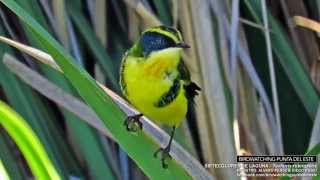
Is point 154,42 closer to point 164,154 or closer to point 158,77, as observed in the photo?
point 158,77

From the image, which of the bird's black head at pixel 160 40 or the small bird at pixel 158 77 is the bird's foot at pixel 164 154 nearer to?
the small bird at pixel 158 77

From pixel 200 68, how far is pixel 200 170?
0.23m

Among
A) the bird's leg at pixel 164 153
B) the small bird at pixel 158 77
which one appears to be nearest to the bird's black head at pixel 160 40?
the small bird at pixel 158 77

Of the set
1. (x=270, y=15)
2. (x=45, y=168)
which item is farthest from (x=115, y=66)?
(x=45, y=168)

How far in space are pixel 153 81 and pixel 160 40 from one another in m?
0.05

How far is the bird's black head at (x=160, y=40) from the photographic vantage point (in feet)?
2.71

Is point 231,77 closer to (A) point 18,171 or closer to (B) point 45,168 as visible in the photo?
(A) point 18,171

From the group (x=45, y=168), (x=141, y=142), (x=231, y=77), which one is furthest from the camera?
(x=231, y=77)

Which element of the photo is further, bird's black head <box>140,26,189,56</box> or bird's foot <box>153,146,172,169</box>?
bird's black head <box>140,26,189,56</box>

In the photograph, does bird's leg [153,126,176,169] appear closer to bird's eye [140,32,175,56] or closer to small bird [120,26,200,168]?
small bird [120,26,200,168]

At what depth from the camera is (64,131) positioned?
114cm

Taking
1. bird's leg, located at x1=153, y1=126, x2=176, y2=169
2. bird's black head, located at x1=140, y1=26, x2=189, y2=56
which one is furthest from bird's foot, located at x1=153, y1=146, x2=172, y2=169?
bird's black head, located at x1=140, y1=26, x2=189, y2=56

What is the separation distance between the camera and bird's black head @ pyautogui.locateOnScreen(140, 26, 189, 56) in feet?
2.71

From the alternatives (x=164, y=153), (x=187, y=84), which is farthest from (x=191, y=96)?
(x=164, y=153)
